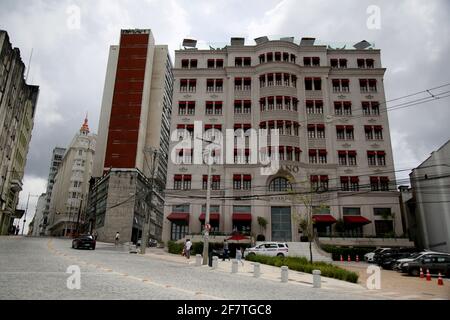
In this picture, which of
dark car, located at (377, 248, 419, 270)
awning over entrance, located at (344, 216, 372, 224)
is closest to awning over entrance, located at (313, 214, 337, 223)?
awning over entrance, located at (344, 216, 372, 224)

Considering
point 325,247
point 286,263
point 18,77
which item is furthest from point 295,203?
point 18,77

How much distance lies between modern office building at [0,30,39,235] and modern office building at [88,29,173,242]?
1464 cm

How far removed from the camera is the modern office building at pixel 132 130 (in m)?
56.6

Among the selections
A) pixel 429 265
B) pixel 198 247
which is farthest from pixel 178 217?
pixel 429 265

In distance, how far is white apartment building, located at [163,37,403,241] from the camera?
4147 cm

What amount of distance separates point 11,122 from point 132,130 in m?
20.6

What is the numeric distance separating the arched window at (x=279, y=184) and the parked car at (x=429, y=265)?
20392 mm

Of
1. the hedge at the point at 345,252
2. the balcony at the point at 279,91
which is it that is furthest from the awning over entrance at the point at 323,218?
the balcony at the point at 279,91

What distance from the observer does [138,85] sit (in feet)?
229

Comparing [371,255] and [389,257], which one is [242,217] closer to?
[371,255]

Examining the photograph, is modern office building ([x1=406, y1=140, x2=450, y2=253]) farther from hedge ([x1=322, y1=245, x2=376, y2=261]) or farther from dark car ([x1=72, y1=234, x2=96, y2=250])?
dark car ([x1=72, y1=234, x2=96, y2=250])

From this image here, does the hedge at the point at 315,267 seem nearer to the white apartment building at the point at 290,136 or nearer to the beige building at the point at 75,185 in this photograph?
the white apartment building at the point at 290,136
